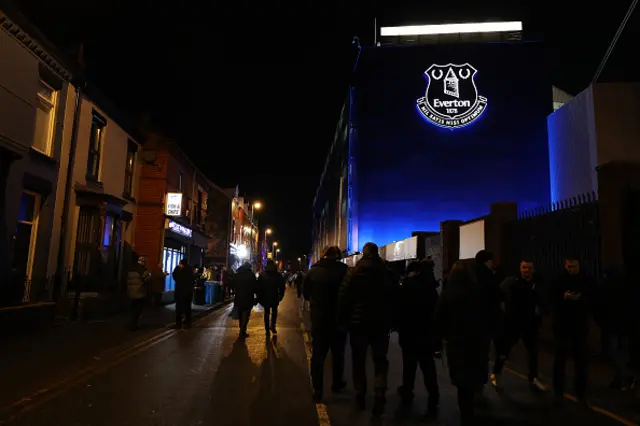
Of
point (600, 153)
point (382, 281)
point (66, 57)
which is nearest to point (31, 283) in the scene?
point (66, 57)

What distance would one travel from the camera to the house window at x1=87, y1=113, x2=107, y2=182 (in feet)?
51.7

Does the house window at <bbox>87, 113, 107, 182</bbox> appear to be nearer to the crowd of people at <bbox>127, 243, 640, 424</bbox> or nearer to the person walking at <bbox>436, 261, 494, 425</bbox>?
the crowd of people at <bbox>127, 243, 640, 424</bbox>

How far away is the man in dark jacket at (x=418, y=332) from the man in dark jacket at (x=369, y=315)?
29cm

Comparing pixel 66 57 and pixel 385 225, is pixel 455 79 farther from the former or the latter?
pixel 66 57

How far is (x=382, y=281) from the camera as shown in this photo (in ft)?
17.7

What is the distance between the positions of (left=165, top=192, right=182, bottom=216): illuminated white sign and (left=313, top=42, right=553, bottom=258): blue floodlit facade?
17.7 m

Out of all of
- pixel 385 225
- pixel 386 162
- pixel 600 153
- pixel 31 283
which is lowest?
pixel 31 283

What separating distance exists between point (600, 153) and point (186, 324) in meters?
20.8

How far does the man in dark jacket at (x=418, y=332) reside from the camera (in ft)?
18.4

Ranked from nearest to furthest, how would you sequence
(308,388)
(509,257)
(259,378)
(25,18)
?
(308,388) → (259,378) → (25,18) → (509,257)

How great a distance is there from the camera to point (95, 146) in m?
16.2

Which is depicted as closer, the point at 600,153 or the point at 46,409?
the point at 46,409

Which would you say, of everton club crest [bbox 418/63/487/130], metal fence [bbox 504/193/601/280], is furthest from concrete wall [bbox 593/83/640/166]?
metal fence [bbox 504/193/601/280]

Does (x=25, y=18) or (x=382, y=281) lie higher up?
(x=25, y=18)
